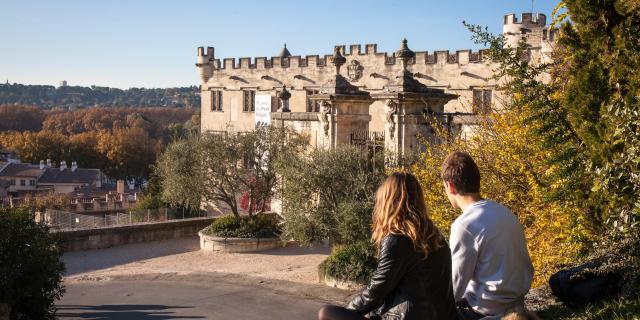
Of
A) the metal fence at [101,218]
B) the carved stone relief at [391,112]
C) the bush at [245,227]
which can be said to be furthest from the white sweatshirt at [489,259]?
the metal fence at [101,218]

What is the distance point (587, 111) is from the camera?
7.20 meters

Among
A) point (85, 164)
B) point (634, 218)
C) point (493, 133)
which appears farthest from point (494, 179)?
point (85, 164)

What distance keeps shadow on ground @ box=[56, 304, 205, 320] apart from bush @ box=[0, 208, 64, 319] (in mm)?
1303

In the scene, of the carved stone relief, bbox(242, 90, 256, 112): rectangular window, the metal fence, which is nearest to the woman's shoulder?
the carved stone relief

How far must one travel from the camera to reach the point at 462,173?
15.2 ft

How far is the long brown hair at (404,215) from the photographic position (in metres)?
4.25

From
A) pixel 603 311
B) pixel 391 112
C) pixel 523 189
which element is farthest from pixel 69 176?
pixel 603 311

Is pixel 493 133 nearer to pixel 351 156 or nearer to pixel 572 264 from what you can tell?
pixel 572 264

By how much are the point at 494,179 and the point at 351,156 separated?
778 cm

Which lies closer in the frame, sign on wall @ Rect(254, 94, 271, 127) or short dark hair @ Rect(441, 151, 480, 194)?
short dark hair @ Rect(441, 151, 480, 194)

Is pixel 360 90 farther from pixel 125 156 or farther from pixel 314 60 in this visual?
pixel 125 156

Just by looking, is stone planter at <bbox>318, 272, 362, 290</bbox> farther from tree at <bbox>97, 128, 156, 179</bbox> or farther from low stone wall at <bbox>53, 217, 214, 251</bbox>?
tree at <bbox>97, 128, 156, 179</bbox>

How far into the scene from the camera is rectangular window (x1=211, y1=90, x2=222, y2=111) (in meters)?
45.0

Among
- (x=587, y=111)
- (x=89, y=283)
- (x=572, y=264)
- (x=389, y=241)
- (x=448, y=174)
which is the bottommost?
(x=89, y=283)
